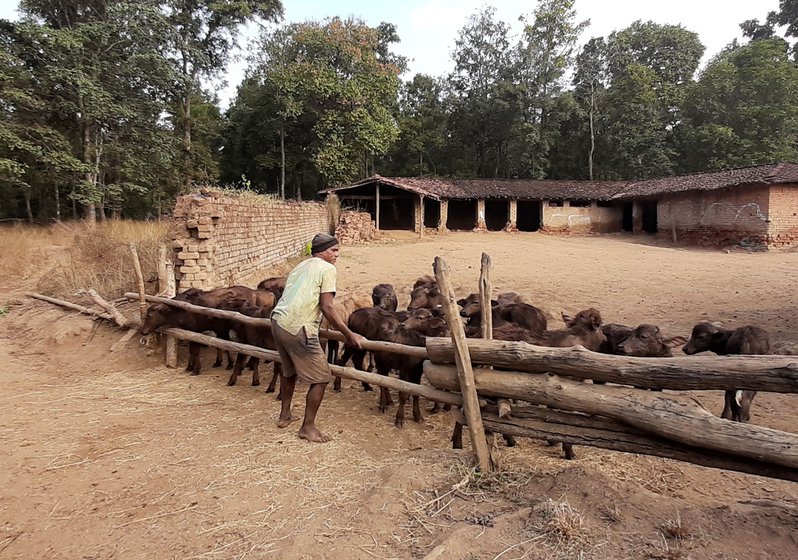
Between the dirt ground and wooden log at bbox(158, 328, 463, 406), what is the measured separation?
20.5 inches

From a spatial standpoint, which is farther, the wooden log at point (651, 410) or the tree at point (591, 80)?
the tree at point (591, 80)

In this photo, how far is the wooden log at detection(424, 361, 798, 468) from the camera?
2879 mm

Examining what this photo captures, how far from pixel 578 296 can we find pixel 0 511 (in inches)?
420

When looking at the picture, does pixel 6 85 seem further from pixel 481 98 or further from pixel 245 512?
pixel 481 98

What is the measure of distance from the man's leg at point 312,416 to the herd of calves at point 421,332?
972 mm

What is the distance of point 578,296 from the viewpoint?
37.7 ft

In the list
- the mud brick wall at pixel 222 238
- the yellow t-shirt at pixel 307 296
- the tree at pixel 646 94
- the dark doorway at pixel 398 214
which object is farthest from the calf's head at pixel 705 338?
the tree at pixel 646 94

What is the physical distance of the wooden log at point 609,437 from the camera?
119 inches

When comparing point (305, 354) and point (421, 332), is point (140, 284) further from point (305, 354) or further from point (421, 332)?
point (421, 332)

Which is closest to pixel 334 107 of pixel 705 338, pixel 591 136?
pixel 591 136

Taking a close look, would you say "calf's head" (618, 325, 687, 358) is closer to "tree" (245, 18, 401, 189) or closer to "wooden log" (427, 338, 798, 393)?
"wooden log" (427, 338, 798, 393)

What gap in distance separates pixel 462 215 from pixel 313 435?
103 feet

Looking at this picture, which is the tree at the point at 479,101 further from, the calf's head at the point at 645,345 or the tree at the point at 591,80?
the calf's head at the point at 645,345

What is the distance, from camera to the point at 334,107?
33094 millimetres
